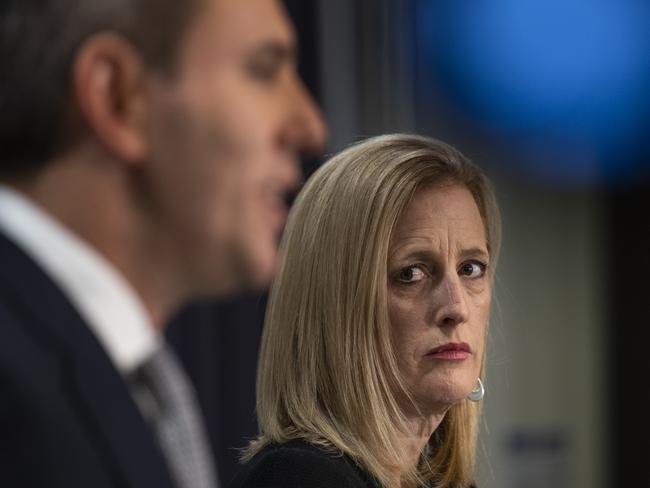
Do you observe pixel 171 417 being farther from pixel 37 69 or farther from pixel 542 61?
pixel 542 61

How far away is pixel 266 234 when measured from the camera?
1116 mm

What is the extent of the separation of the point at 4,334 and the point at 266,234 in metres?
0.37

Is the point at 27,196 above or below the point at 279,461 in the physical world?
above

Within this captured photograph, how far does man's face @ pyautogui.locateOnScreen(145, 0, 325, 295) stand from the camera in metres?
1.07

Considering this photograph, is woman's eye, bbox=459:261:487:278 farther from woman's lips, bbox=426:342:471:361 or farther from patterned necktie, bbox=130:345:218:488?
patterned necktie, bbox=130:345:218:488

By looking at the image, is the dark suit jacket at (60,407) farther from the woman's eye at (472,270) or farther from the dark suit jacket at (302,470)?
the woman's eye at (472,270)

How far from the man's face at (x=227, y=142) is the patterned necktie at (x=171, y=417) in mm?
108

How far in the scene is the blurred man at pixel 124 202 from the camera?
77 cm

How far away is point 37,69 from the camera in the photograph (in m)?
0.95

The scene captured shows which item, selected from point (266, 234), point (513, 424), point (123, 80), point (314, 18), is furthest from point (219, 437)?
point (513, 424)

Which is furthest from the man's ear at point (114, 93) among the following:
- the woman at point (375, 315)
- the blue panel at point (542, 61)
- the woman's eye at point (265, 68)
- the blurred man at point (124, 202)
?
the blue panel at point (542, 61)

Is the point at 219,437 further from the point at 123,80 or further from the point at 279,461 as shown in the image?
the point at 279,461

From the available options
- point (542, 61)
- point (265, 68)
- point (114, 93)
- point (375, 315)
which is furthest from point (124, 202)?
point (542, 61)

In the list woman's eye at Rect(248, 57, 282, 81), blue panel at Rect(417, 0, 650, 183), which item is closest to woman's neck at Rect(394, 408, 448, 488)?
woman's eye at Rect(248, 57, 282, 81)
